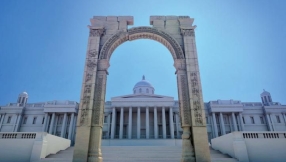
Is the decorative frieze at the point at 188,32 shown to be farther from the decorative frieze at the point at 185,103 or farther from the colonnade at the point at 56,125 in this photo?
the colonnade at the point at 56,125

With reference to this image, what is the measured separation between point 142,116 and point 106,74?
32799mm

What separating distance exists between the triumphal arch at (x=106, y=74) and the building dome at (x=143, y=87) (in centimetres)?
3956

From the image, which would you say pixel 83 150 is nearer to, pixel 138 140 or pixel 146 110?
pixel 138 140

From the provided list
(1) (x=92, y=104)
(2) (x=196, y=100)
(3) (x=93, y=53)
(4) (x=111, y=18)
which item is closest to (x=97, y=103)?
(1) (x=92, y=104)

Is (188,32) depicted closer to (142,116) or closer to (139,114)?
(139,114)

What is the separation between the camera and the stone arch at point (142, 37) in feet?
33.1

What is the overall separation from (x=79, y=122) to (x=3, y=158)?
10.4m

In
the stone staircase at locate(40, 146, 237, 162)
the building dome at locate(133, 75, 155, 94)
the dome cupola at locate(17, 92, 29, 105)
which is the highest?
the building dome at locate(133, 75, 155, 94)

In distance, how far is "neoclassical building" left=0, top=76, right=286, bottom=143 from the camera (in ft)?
127

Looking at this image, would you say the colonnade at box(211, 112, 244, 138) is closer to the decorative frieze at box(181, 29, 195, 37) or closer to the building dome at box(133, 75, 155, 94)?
the building dome at box(133, 75, 155, 94)

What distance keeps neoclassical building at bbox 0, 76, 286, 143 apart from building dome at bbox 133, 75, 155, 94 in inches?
332

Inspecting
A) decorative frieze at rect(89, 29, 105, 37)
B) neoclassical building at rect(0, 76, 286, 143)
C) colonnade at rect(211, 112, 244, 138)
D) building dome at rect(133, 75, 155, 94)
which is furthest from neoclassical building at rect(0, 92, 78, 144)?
decorative frieze at rect(89, 29, 105, 37)

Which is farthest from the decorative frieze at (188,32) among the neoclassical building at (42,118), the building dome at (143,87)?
the building dome at (143,87)

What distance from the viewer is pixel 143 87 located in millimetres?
50469
